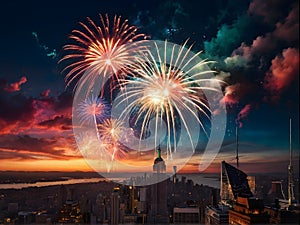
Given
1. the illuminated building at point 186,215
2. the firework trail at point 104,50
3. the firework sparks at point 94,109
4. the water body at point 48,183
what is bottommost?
the illuminated building at point 186,215

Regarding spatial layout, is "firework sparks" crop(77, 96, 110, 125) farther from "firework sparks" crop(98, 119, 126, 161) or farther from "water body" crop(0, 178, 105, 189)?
"water body" crop(0, 178, 105, 189)

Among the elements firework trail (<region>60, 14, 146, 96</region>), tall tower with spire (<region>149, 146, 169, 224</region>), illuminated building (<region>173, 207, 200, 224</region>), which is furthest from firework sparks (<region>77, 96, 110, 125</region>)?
illuminated building (<region>173, 207, 200, 224</region>)

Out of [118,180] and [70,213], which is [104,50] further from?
[70,213]

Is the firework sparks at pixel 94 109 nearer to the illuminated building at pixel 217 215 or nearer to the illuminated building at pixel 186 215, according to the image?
the illuminated building at pixel 186 215

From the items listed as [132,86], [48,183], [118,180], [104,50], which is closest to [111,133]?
[132,86]

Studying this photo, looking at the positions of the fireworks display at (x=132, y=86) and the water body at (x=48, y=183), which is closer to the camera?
the fireworks display at (x=132, y=86)

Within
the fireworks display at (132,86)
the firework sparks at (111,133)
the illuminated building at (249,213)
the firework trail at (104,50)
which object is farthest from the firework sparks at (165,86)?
the illuminated building at (249,213)
